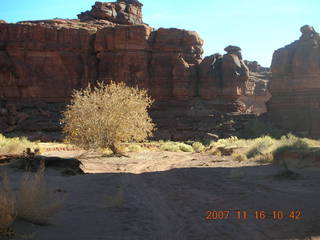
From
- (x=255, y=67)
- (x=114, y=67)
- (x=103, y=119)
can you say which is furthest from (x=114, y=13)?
(x=103, y=119)

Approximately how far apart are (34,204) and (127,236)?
148 cm

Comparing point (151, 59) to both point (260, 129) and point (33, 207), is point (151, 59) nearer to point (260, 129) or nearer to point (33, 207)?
point (260, 129)

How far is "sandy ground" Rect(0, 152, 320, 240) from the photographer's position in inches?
236

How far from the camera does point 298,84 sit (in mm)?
43438

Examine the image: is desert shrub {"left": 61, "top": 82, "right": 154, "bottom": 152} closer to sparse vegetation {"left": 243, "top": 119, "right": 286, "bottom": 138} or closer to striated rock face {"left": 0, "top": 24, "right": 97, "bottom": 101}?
sparse vegetation {"left": 243, "top": 119, "right": 286, "bottom": 138}

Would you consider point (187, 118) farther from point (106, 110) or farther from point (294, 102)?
point (106, 110)

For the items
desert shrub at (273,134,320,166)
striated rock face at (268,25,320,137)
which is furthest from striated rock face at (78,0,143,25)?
desert shrub at (273,134,320,166)

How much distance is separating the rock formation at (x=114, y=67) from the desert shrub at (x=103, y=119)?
25.4 metres

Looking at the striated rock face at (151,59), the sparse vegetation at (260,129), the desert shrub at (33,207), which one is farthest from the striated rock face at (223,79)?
the desert shrub at (33,207)

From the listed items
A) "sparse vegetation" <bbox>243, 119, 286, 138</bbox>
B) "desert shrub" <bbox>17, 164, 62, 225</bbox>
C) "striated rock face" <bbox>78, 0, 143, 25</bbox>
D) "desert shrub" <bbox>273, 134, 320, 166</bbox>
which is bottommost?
"sparse vegetation" <bbox>243, 119, 286, 138</bbox>

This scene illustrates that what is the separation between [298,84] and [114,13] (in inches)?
1831

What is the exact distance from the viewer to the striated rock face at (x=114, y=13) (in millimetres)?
77750

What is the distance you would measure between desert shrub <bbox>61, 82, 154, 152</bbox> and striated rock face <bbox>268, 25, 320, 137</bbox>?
920 inches

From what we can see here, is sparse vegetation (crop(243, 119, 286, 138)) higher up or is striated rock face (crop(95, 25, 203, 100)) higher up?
striated rock face (crop(95, 25, 203, 100))
